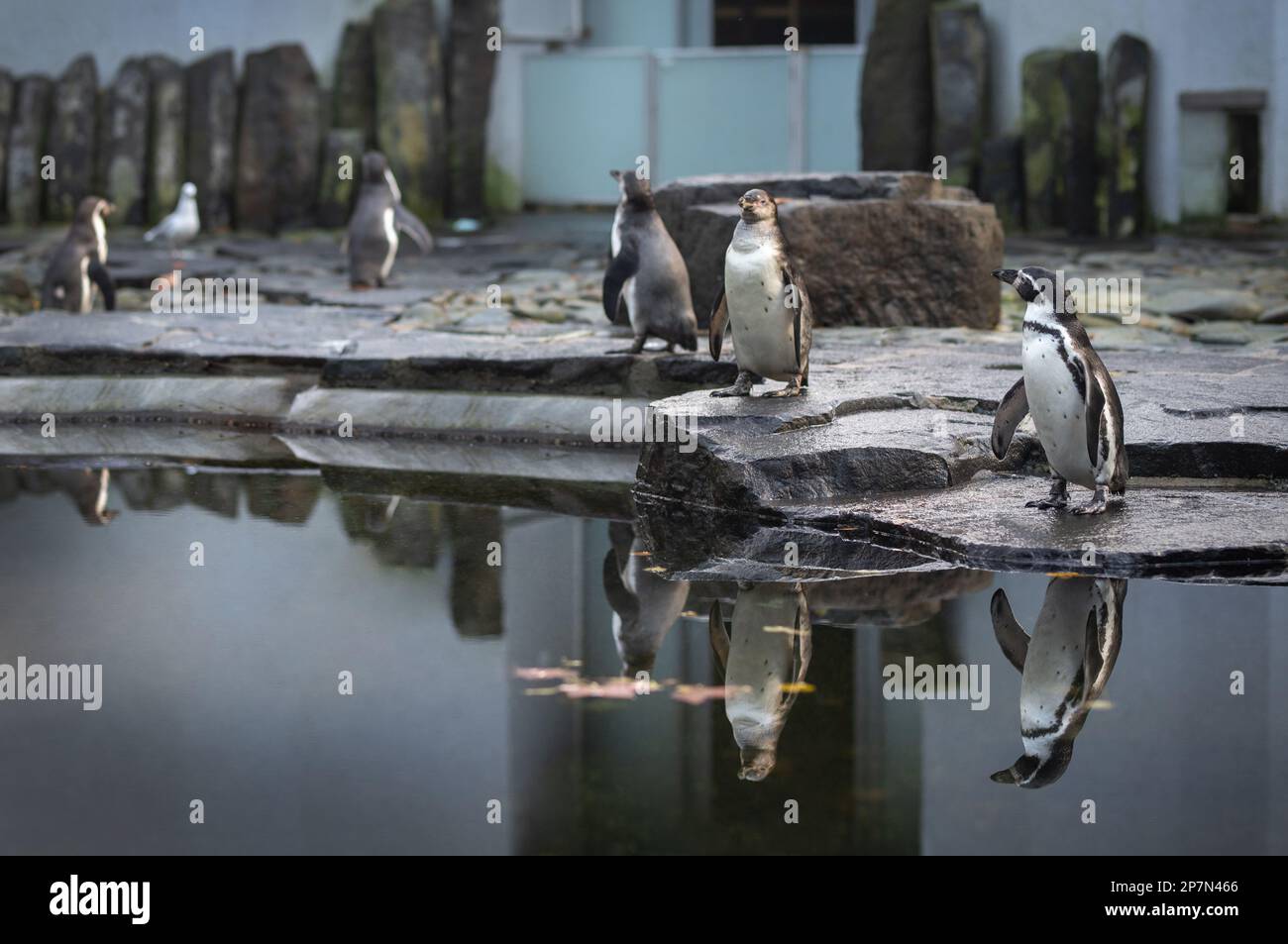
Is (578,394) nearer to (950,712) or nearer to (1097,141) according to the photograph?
(950,712)

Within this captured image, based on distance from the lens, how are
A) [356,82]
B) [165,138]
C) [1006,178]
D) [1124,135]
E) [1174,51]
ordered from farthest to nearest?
[356,82] → [165,138] → [1006,178] → [1174,51] → [1124,135]

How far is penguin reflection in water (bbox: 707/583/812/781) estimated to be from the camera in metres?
3.23

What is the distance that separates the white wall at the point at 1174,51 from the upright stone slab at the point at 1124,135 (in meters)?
0.21

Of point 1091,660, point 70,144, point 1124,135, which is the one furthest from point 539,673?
point 70,144

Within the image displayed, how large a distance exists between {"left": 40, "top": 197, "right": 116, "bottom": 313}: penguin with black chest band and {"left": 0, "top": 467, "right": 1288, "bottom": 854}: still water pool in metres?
4.73

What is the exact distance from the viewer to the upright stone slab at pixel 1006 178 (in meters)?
14.0

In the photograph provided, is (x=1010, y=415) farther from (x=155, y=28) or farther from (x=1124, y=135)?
(x=155, y=28)

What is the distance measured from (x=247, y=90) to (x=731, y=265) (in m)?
9.94

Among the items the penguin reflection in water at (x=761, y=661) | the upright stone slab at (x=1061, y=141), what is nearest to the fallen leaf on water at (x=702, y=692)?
the penguin reflection in water at (x=761, y=661)

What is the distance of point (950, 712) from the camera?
11.2ft

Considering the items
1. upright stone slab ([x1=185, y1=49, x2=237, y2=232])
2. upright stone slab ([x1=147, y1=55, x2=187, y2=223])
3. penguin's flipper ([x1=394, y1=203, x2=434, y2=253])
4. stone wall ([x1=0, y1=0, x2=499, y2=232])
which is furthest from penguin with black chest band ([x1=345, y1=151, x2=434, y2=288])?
upright stone slab ([x1=147, y1=55, x2=187, y2=223])

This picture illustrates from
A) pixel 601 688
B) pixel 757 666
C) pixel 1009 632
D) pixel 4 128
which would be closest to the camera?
pixel 601 688

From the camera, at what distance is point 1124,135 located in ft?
43.7

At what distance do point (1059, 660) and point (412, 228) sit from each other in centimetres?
746
